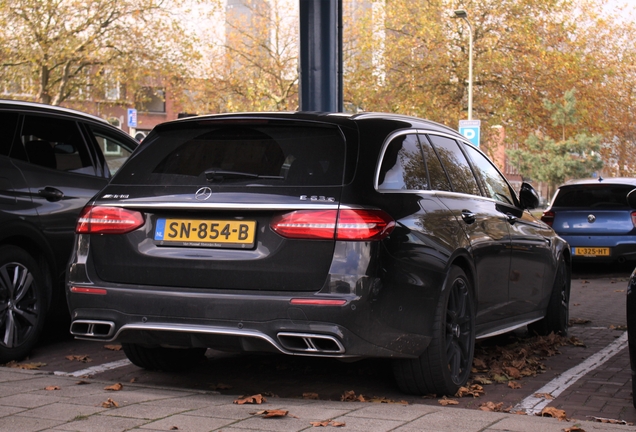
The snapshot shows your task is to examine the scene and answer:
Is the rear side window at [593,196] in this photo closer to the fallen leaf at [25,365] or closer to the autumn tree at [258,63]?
the fallen leaf at [25,365]

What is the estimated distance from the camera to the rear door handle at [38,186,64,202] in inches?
266

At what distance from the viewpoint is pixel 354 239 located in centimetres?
460

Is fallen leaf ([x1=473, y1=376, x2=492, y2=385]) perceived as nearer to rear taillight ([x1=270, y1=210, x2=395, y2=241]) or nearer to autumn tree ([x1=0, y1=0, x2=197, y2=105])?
rear taillight ([x1=270, y1=210, x2=395, y2=241])

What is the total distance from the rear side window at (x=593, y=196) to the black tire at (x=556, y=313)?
687 cm

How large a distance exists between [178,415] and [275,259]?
887mm

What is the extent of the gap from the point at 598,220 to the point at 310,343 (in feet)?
36.2

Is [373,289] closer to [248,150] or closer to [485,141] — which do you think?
[248,150]

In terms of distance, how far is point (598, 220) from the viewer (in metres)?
14.7

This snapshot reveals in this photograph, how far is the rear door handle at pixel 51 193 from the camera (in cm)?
675

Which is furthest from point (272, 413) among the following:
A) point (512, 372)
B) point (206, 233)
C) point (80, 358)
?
point (80, 358)

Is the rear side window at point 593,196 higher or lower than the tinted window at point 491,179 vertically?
lower

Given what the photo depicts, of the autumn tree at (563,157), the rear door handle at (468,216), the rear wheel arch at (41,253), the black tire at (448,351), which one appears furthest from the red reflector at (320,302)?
the autumn tree at (563,157)

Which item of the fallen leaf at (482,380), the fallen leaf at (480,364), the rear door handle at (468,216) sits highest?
the rear door handle at (468,216)

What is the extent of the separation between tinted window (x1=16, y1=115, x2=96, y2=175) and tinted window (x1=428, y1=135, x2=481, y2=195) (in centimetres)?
287
